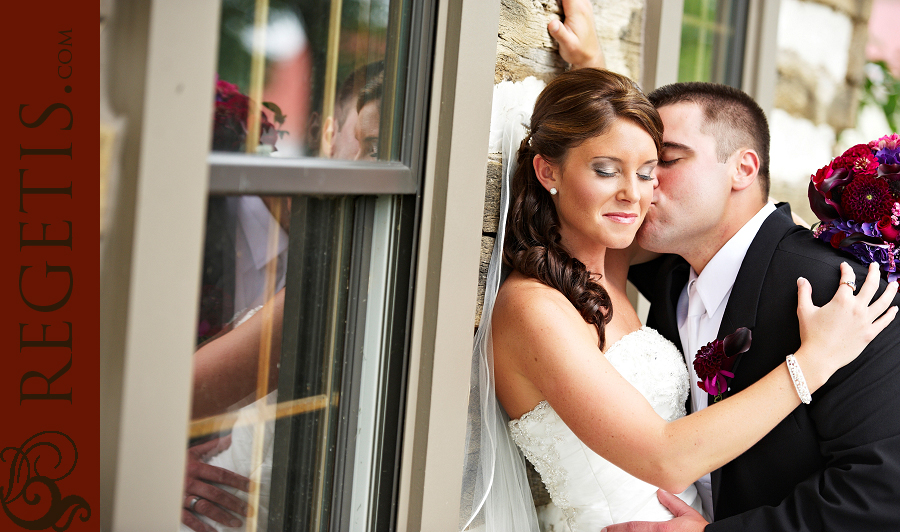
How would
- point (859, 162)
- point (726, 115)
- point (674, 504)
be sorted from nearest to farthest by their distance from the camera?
point (859, 162)
point (674, 504)
point (726, 115)

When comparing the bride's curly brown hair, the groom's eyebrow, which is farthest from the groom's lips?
the groom's eyebrow

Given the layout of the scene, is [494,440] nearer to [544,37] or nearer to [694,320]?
[694,320]

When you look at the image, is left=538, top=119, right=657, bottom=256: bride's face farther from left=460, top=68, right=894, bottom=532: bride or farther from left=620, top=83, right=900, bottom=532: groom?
left=620, top=83, right=900, bottom=532: groom

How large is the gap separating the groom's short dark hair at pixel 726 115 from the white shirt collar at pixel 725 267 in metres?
0.21

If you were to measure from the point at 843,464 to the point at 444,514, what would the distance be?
1090mm

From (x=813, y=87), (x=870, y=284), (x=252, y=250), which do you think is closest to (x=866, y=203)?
(x=870, y=284)

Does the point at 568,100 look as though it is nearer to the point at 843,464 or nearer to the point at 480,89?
the point at 480,89

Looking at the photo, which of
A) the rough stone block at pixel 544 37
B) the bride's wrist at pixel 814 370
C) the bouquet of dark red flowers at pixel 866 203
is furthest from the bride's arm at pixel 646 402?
the rough stone block at pixel 544 37

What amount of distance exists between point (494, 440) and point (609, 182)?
0.82m

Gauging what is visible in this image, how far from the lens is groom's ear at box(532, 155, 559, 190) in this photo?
6.49 ft

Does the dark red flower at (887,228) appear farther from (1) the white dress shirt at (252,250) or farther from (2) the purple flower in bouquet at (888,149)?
(1) the white dress shirt at (252,250)

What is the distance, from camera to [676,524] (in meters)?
1.94

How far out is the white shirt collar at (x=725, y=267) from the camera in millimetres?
2205

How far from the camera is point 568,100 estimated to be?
1.89m
